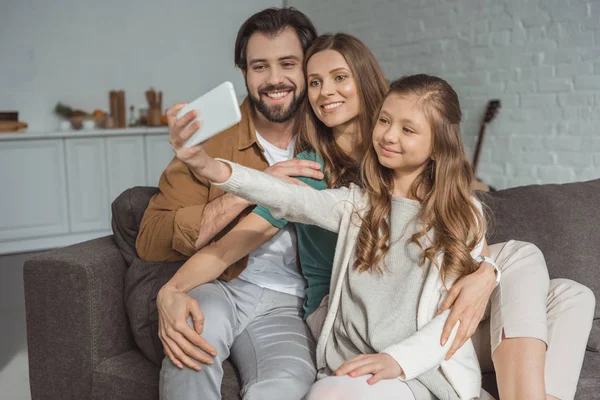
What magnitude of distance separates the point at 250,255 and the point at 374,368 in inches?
26.2

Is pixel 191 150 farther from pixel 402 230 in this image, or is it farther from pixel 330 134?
pixel 330 134

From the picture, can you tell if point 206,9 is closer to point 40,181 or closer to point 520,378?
point 40,181

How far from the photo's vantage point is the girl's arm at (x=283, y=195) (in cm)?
149

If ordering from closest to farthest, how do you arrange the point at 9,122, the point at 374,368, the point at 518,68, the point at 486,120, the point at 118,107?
the point at 374,368
the point at 518,68
the point at 486,120
the point at 9,122
the point at 118,107

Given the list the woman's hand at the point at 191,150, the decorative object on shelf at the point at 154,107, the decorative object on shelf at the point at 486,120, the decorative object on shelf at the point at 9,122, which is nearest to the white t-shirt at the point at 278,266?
the woman's hand at the point at 191,150

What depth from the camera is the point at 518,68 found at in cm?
461

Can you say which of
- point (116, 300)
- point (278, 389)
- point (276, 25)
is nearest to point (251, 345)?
point (278, 389)

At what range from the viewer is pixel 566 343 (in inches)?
64.4

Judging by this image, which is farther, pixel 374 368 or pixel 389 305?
pixel 389 305

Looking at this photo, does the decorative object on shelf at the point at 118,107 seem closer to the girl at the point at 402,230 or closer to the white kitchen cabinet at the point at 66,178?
the white kitchen cabinet at the point at 66,178

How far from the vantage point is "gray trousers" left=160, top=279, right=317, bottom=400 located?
161 centimetres

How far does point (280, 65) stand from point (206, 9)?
462 centimetres

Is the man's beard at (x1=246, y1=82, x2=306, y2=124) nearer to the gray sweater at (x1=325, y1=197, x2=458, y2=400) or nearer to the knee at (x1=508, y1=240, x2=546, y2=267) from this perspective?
the gray sweater at (x1=325, y1=197, x2=458, y2=400)

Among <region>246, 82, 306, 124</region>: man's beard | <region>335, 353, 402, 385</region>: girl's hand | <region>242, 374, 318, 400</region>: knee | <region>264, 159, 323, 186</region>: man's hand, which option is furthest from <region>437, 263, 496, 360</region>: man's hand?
<region>246, 82, 306, 124</region>: man's beard
